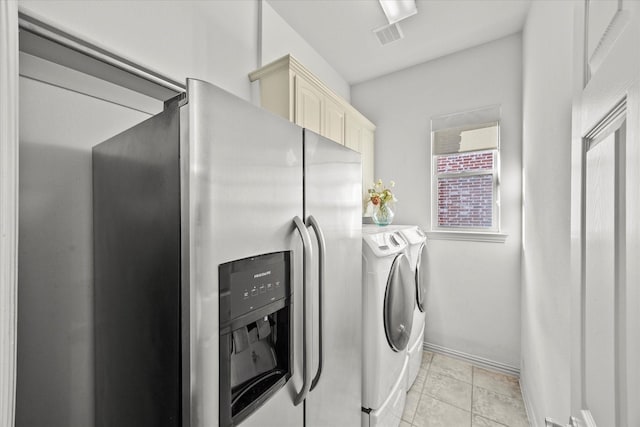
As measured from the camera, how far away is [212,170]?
1.98ft

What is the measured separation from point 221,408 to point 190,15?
1800 millimetres

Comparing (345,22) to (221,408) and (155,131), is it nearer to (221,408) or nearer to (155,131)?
(155,131)

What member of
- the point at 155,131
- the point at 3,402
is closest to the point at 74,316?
the point at 3,402

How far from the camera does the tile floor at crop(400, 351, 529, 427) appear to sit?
183 centimetres

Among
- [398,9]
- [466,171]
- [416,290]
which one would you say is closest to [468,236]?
[466,171]

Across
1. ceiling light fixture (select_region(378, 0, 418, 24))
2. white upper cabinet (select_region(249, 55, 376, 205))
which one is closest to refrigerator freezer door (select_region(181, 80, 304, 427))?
white upper cabinet (select_region(249, 55, 376, 205))

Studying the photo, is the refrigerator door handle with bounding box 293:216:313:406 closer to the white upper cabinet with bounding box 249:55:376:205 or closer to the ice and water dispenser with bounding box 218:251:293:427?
the ice and water dispenser with bounding box 218:251:293:427

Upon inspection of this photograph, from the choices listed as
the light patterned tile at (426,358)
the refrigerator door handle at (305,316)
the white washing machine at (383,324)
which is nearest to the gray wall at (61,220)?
the refrigerator door handle at (305,316)

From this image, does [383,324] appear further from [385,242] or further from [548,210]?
[548,210]

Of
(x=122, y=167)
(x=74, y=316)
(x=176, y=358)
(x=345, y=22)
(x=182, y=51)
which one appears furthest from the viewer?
(x=345, y=22)

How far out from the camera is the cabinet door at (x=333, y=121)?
2.14 m

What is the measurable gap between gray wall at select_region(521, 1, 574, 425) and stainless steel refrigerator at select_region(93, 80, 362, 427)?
1.00 m

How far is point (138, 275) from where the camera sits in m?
0.75

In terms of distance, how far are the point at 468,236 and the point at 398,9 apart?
6.63 ft
